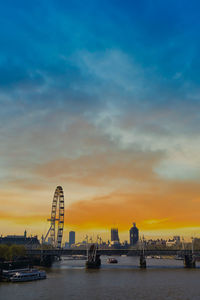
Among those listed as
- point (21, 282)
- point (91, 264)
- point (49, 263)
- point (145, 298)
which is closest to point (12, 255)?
point (49, 263)

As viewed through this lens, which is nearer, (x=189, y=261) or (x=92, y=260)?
(x=92, y=260)

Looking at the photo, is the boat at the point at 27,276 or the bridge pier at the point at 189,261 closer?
the boat at the point at 27,276

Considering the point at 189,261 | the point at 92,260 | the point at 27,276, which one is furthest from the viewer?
the point at 189,261

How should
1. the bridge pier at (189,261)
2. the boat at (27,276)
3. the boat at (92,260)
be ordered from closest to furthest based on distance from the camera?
1. the boat at (27,276)
2. the boat at (92,260)
3. the bridge pier at (189,261)

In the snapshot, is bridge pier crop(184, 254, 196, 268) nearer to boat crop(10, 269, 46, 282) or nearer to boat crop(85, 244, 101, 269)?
boat crop(85, 244, 101, 269)

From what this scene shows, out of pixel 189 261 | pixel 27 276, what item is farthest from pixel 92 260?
pixel 27 276

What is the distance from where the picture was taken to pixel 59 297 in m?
54.4

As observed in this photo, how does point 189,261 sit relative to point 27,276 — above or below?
below

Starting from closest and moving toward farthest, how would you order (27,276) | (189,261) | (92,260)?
(27,276)
(92,260)
(189,261)

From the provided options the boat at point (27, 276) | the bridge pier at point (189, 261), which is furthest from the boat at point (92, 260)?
the boat at point (27, 276)

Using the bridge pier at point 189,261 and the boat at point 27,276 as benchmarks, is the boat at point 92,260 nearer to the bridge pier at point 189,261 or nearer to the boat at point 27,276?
the bridge pier at point 189,261

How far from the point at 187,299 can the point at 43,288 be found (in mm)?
30819

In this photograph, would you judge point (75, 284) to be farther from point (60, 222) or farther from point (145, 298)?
point (60, 222)

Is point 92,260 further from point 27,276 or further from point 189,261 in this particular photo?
point 27,276
